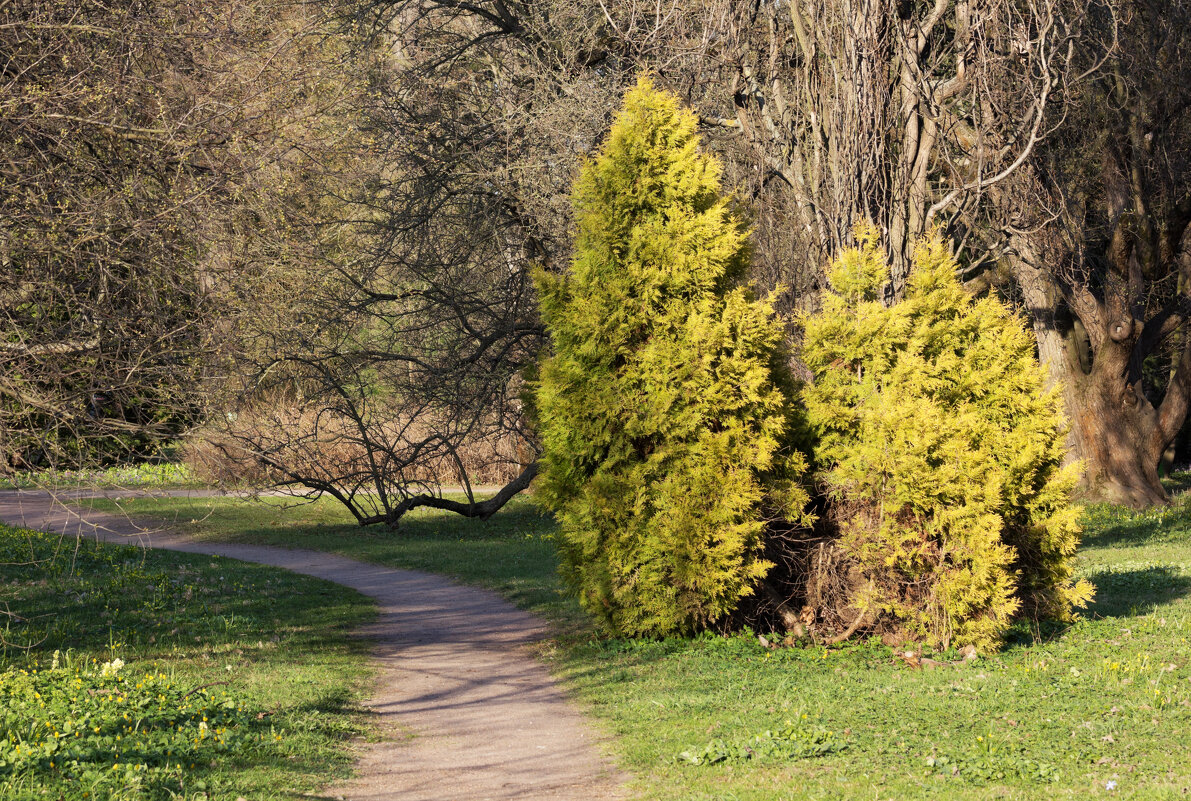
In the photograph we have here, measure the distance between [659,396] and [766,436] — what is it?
0.91 m

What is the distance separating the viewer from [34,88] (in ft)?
23.2

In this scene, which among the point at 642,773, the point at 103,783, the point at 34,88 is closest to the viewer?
the point at 103,783

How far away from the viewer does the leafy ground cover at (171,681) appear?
524cm

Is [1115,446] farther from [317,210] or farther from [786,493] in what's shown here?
[317,210]

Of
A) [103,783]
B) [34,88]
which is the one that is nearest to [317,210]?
[34,88]

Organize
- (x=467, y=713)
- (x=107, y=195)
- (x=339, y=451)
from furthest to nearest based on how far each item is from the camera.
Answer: (x=339, y=451), (x=107, y=195), (x=467, y=713)

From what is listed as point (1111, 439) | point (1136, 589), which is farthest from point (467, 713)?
point (1111, 439)

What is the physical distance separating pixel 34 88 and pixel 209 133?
6.36 ft

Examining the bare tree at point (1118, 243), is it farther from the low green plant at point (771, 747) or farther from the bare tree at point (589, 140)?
the low green plant at point (771, 747)

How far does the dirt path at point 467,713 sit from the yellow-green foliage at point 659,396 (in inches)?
50.6

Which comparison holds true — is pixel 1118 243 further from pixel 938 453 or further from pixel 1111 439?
pixel 938 453

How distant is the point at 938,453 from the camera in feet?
26.1

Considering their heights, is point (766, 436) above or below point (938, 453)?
above

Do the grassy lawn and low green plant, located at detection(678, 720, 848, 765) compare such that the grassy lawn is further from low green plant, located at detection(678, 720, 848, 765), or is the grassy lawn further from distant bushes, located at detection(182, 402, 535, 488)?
distant bushes, located at detection(182, 402, 535, 488)
